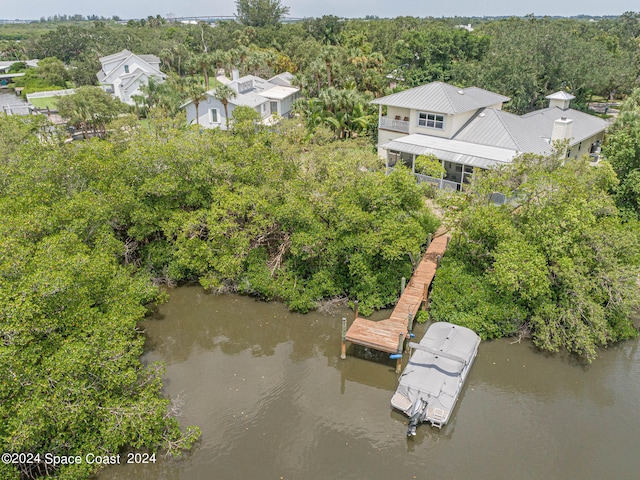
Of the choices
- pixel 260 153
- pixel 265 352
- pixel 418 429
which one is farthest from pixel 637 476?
pixel 260 153

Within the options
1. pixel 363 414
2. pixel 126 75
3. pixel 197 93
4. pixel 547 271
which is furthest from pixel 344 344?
pixel 126 75

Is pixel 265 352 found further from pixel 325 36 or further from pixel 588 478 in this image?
pixel 325 36

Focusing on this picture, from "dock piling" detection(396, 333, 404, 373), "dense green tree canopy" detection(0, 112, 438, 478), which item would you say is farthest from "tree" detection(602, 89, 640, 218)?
"dock piling" detection(396, 333, 404, 373)

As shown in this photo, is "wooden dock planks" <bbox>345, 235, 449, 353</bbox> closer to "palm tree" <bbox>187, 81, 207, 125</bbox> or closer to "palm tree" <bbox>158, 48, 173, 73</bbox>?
"palm tree" <bbox>187, 81, 207, 125</bbox>

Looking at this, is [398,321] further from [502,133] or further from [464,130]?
[464,130]

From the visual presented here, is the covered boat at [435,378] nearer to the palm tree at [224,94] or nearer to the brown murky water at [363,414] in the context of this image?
the brown murky water at [363,414]
